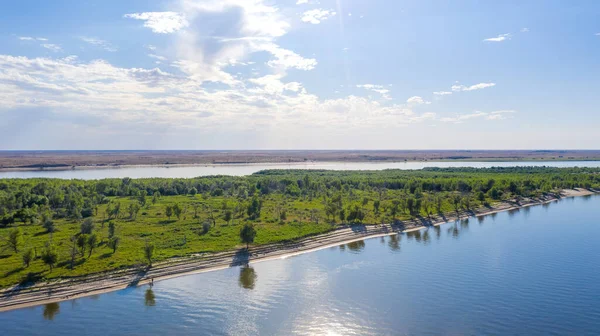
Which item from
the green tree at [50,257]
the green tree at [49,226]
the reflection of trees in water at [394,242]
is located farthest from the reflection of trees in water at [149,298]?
the reflection of trees in water at [394,242]

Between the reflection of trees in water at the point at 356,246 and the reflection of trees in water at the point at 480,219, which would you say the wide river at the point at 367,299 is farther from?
the reflection of trees in water at the point at 480,219

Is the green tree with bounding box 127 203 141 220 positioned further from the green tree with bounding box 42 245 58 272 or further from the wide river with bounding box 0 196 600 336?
the wide river with bounding box 0 196 600 336

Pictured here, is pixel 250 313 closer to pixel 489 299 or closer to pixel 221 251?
pixel 221 251

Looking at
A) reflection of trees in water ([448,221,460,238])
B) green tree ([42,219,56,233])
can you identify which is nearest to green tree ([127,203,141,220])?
green tree ([42,219,56,233])

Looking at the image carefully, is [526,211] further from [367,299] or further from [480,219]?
[367,299]

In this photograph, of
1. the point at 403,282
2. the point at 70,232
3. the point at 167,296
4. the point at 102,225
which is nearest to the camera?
the point at 167,296

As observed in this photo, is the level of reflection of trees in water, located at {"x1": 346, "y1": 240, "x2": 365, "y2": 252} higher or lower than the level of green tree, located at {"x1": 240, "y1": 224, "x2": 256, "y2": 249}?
lower

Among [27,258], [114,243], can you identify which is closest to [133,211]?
[114,243]

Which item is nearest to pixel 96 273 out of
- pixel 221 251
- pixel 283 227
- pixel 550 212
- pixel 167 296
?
pixel 167 296
